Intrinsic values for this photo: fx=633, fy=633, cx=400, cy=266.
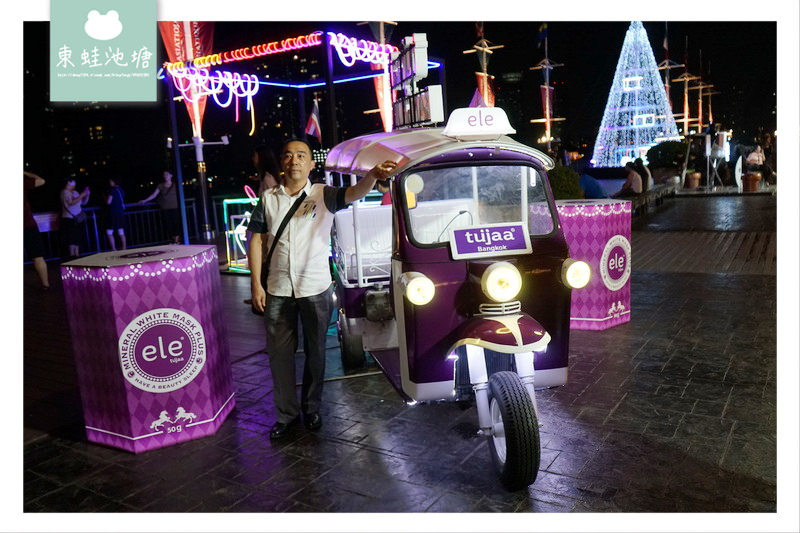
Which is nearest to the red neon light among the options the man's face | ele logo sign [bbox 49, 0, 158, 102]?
ele logo sign [bbox 49, 0, 158, 102]

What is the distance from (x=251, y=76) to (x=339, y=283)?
373 inches

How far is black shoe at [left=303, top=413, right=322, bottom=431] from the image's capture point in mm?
4434

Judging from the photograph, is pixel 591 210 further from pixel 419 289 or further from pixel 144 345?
pixel 144 345

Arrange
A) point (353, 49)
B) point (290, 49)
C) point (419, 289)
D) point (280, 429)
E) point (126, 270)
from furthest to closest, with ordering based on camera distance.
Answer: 1. point (353, 49)
2. point (290, 49)
3. point (280, 429)
4. point (126, 270)
5. point (419, 289)

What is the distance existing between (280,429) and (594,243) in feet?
12.4

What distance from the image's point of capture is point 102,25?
416cm

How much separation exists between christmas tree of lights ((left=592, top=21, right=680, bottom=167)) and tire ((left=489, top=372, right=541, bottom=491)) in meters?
34.2

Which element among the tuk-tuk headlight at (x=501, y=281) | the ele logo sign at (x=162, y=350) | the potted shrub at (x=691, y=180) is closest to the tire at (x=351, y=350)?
the ele logo sign at (x=162, y=350)

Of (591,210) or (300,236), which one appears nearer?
(300,236)

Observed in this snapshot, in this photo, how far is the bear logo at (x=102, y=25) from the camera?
414 centimetres

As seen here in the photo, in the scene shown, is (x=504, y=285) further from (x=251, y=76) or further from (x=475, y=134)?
(x=251, y=76)

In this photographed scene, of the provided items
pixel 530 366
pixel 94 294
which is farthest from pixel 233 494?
pixel 530 366

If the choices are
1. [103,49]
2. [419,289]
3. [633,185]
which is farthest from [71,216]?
[633,185]

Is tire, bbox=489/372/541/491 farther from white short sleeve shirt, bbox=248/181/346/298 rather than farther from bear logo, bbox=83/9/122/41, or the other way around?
bear logo, bbox=83/9/122/41
